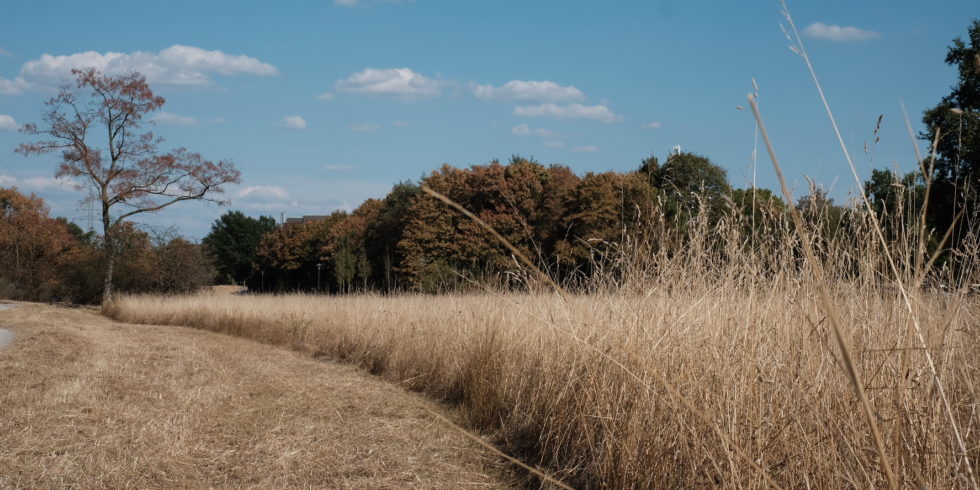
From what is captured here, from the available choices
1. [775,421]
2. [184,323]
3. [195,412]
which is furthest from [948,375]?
[184,323]

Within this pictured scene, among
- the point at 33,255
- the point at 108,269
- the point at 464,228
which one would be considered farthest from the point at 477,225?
the point at 33,255

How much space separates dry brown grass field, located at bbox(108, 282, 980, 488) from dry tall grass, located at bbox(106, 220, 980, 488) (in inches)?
0.5

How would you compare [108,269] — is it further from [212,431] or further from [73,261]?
[212,431]

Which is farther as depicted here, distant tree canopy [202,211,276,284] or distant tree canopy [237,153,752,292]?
distant tree canopy [202,211,276,284]

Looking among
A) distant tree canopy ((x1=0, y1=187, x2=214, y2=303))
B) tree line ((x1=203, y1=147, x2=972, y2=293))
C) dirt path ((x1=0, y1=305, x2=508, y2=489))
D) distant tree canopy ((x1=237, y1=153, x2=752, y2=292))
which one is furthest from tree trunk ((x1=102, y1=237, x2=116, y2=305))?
dirt path ((x1=0, y1=305, x2=508, y2=489))

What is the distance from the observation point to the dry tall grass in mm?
2482

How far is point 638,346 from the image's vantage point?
393 cm

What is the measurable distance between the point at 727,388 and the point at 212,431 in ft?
13.9

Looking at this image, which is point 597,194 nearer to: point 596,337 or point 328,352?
point 328,352

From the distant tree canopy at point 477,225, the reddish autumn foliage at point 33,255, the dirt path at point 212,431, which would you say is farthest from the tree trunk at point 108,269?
the dirt path at point 212,431

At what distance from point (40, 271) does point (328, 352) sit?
2569 centimetres

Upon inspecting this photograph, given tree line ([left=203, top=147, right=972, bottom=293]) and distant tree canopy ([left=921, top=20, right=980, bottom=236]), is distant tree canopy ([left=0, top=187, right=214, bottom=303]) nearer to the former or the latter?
tree line ([left=203, top=147, right=972, bottom=293])

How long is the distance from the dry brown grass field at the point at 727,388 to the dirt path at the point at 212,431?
65 cm

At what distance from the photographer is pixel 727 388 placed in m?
3.04
